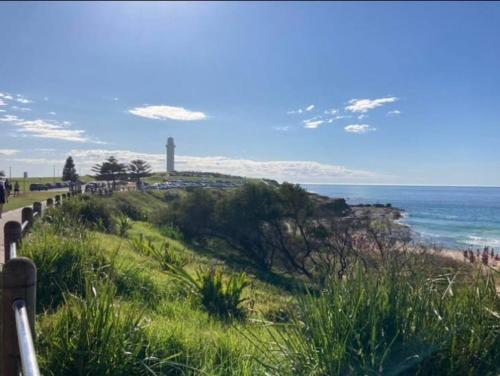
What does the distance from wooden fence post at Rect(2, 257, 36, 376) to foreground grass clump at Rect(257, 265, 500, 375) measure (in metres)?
1.68

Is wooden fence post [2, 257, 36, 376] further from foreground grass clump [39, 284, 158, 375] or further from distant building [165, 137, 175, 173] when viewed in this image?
distant building [165, 137, 175, 173]

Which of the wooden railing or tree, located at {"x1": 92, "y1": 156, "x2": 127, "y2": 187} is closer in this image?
the wooden railing

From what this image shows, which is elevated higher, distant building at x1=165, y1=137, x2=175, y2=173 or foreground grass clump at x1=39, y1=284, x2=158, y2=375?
distant building at x1=165, y1=137, x2=175, y2=173

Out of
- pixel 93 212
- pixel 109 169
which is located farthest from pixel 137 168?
pixel 93 212

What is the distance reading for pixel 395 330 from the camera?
2.77 meters

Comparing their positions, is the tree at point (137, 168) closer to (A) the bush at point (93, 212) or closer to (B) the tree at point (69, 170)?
(B) the tree at point (69, 170)

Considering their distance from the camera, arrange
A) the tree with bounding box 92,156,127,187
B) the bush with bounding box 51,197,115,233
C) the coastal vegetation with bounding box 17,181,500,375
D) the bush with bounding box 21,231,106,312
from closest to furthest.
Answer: the coastal vegetation with bounding box 17,181,500,375 → the bush with bounding box 21,231,106,312 → the bush with bounding box 51,197,115,233 → the tree with bounding box 92,156,127,187

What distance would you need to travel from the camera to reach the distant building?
4190 inches

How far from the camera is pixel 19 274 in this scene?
2.54 metres

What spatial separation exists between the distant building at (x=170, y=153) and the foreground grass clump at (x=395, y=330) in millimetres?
106075

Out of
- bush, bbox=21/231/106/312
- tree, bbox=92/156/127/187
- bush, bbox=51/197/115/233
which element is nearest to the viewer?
bush, bbox=21/231/106/312

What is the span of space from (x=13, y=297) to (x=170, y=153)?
108 m

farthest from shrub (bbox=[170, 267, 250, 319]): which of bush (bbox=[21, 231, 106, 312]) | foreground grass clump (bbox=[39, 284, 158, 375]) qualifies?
foreground grass clump (bbox=[39, 284, 158, 375])

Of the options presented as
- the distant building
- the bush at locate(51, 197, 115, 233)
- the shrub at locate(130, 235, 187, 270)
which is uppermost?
the distant building
